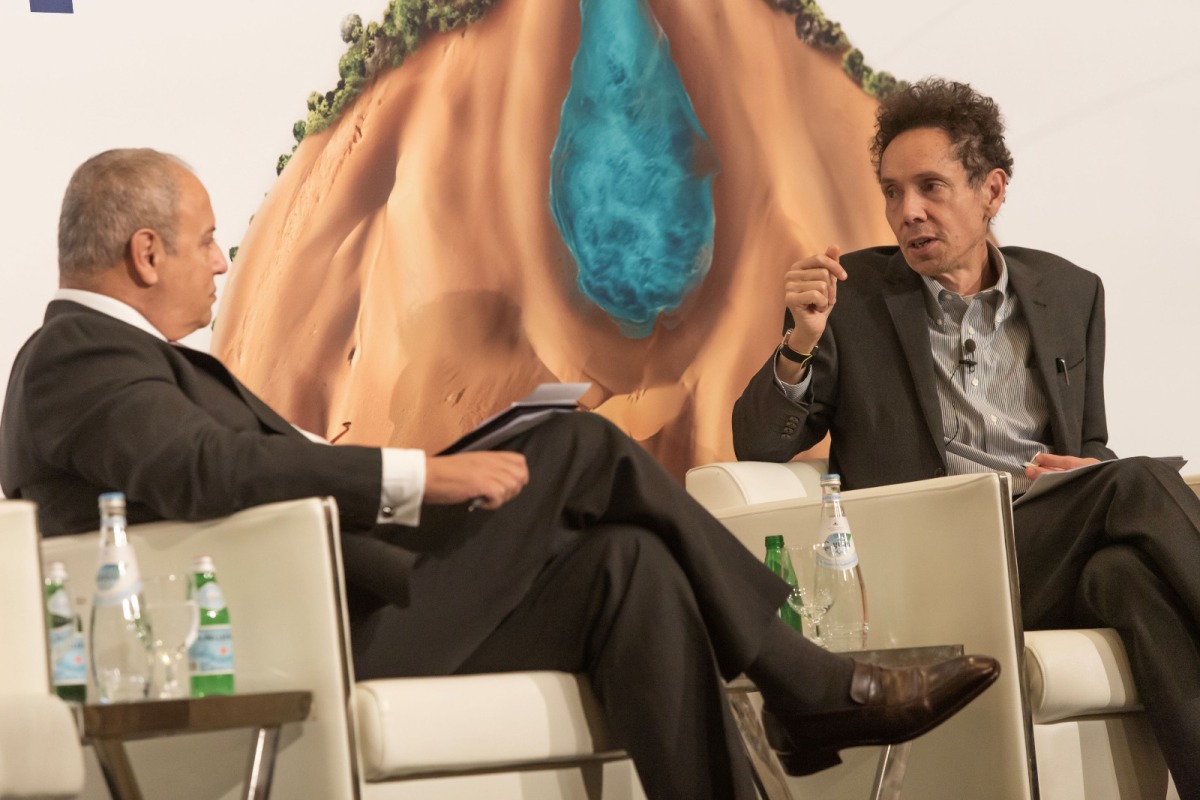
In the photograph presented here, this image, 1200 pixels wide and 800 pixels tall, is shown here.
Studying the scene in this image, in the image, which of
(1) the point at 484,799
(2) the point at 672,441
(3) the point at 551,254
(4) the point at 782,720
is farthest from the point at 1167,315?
(1) the point at 484,799

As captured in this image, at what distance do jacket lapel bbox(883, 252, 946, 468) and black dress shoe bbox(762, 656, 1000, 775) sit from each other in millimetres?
1009

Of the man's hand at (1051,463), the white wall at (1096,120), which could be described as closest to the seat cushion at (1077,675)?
the man's hand at (1051,463)

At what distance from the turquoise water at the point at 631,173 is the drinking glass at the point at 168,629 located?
167 centimetres

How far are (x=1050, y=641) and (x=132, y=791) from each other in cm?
142

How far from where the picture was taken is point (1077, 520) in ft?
8.63

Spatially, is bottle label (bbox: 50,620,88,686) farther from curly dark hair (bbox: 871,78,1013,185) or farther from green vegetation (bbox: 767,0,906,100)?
green vegetation (bbox: 767,0,906,100)

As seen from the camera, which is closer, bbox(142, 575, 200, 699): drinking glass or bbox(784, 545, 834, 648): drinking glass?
bbox(142, 575, 200, 699): drinking glass

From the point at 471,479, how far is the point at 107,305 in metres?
0.61

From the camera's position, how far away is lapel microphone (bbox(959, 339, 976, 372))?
3.07 metres

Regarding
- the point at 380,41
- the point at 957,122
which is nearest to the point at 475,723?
the point at 380,41

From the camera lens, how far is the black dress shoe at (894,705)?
1964 mm

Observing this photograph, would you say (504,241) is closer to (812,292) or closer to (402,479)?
(812,292)

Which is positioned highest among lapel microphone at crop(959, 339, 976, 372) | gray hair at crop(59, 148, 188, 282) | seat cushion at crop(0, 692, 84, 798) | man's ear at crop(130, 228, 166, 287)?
gray hair at crop(59, 148, 188, 282)

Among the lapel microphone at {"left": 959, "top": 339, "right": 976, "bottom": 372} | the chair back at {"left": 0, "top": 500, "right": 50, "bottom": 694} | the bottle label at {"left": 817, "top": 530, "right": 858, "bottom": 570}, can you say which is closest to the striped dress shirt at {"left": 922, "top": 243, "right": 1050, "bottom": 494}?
the lapel microphone at {"left": 959, "top": 339, "right": 976, "bottom": 372}
